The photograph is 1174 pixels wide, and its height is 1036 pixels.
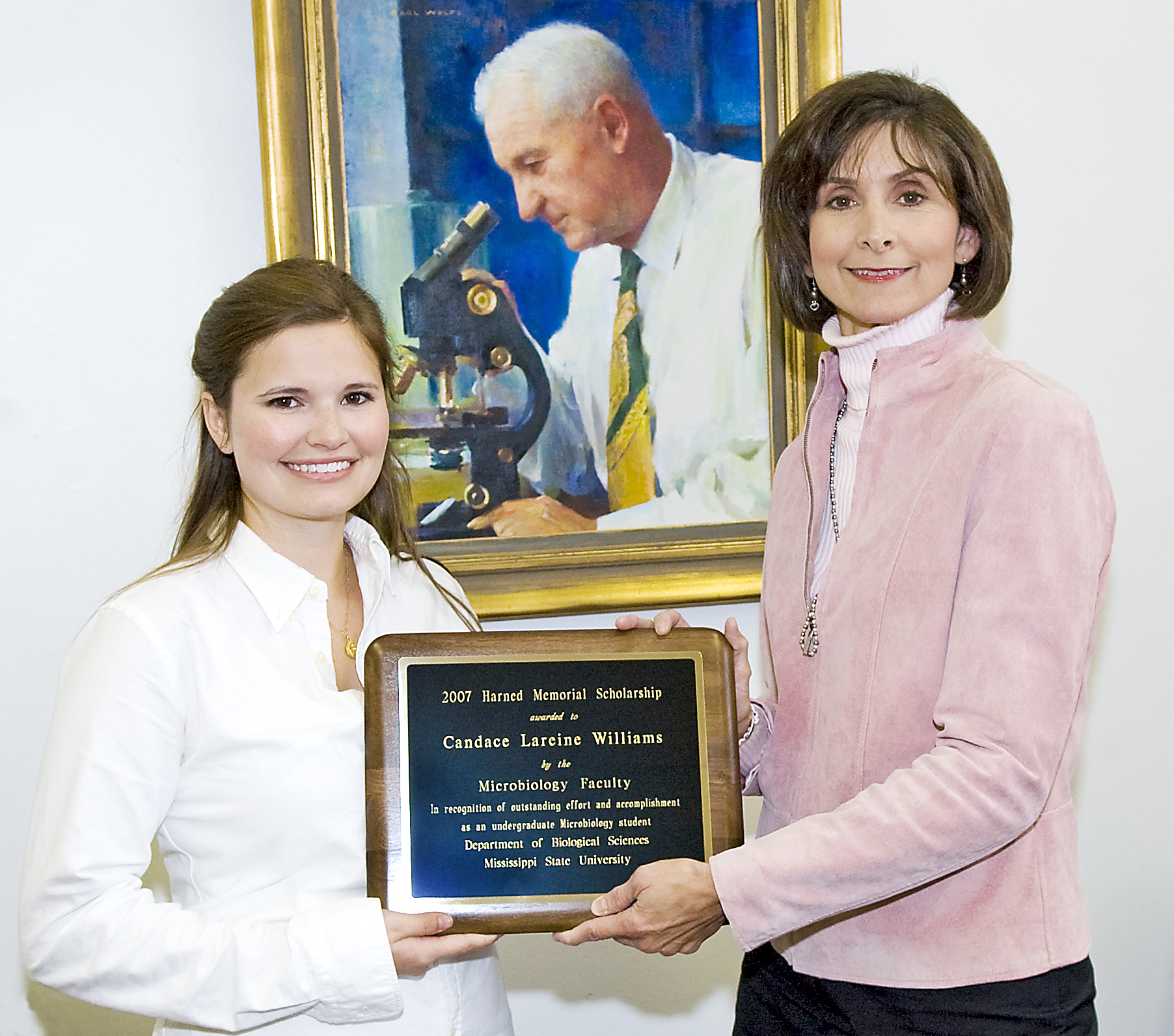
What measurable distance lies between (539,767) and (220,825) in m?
0.41

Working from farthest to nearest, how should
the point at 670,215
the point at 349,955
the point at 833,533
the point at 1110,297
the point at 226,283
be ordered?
1. the point at 1110,297
2. the point at 670,215
3. the point at 226,283
4. the point at 833,533
5. the point at 349,955

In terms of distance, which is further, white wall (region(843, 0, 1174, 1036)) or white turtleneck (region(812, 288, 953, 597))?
white wall (region(843, 0, 1174, 1036))

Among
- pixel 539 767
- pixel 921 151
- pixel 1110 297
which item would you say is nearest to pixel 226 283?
pixel 539 767

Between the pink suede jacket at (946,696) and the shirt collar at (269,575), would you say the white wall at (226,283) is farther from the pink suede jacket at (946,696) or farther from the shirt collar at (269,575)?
the pink suede jacket at (946,696)

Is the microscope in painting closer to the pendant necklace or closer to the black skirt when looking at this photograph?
the pendant necklace

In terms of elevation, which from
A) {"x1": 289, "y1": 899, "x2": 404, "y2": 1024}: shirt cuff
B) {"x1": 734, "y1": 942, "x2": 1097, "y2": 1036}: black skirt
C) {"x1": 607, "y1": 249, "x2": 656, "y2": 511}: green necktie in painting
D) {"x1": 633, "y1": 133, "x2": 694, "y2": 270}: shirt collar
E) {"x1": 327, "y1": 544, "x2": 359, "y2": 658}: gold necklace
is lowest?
{"x1": 734, "y1": 942, "x2": 1097, "y2": 1036}: black skirt

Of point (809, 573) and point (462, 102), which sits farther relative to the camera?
point (462, 102)

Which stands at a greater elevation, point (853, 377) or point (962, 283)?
point (962, 283)

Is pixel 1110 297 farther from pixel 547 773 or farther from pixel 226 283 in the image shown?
pixel 226 283

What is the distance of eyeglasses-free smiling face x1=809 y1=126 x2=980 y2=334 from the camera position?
1.45 metres

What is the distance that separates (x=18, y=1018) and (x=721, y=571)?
151cm

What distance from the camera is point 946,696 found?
133 cm

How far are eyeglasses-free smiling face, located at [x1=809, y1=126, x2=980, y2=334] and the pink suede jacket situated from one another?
7 centimetres

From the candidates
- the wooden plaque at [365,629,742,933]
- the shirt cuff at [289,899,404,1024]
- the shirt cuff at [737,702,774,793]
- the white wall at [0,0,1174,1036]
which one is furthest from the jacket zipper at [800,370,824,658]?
the white wall at [0,0,1174,1036]
